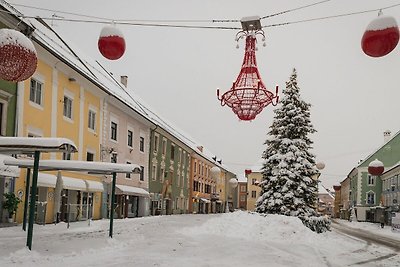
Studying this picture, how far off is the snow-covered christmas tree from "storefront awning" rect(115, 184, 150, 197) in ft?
32.2

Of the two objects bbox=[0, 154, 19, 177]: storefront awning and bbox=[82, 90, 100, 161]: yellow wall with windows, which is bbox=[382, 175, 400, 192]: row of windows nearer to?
bbox=[82, 90, 100, 161]: yellow wall with windows

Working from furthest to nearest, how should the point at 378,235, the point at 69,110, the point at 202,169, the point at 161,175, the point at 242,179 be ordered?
the point at 242,179 < the point at 202,169 < the point at 161,175 < the point at 378,235 < the point at 69,110

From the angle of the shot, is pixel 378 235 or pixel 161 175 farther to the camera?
pixel 161 175

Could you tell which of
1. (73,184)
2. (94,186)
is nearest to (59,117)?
(73,184)

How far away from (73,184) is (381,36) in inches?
773

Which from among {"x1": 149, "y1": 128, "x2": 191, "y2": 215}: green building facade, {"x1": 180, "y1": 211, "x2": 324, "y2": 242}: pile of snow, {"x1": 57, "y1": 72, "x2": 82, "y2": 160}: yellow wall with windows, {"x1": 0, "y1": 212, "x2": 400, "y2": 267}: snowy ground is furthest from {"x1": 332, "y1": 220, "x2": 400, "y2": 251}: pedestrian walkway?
{"x1": 57, "y1": 72, "x2": 82, "y2": 160}: yellow wall with windows

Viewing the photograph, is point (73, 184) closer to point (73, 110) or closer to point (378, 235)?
point (73, 110)

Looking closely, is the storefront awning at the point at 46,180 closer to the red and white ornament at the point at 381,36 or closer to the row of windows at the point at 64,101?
the row of windows at the point at 64,101

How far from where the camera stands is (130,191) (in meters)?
32.5

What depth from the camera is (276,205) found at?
25203mm

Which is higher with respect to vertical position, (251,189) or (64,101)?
(64,101)

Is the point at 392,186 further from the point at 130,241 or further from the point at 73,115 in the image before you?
the point at 130,241

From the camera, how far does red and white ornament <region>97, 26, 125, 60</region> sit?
8.48 metres

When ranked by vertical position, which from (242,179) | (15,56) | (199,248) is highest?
(15,56)
